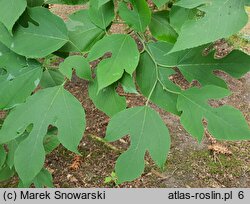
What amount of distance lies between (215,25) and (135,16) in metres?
0.26

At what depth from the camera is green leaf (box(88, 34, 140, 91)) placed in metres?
0.89

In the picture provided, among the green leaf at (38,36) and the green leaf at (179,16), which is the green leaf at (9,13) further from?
the green leaf at (179,16)

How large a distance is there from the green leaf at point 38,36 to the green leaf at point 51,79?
0.62 feet

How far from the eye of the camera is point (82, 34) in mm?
1009

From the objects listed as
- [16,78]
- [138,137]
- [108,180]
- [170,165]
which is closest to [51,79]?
[16,78]

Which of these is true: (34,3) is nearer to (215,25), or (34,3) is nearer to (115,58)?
(115,58)

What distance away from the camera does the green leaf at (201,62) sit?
0.98 metres

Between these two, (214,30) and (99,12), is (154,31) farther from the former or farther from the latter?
(214,30)

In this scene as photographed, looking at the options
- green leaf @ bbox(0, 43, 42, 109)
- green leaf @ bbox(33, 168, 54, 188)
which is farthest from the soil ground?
green leaf @ bbox(0, 43, 42, 109)

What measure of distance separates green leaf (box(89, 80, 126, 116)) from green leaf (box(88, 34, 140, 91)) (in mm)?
69

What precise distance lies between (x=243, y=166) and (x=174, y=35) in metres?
1.51

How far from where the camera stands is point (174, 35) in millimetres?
996

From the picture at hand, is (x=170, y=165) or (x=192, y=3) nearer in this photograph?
(x=192, y=3)

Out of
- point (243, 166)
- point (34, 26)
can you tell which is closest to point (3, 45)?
point (34, 26)
